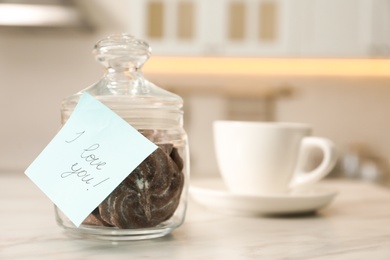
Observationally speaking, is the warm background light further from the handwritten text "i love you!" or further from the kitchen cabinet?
the handwritten text "i love you!"

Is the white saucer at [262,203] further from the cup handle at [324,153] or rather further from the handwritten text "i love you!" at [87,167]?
the handwritten text "i love you!" at [87,167]

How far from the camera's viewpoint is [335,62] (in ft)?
9.87

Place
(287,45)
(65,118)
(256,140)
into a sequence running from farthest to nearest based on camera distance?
(287,45) → (256,140) → (65,118)

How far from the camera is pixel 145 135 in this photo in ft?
2.06

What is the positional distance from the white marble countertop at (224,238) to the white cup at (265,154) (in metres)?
0.09

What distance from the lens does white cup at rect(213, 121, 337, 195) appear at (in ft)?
3.12

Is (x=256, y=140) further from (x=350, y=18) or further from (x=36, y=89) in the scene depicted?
(x=36, y=89)

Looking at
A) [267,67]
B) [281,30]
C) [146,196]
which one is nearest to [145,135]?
[146,196]

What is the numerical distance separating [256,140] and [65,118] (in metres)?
0.39

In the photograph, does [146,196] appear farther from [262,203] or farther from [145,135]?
[262,203]

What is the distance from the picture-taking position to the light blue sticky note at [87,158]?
1.89ft

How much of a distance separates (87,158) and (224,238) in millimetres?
197

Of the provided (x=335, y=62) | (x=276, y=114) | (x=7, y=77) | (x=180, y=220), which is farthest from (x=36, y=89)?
(x=180, y=220)

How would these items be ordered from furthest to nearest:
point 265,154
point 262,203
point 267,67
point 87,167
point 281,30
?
1. point 267,67
2. point 281,30
3. point 265,154
4. point 262,203
5. point 87,167
